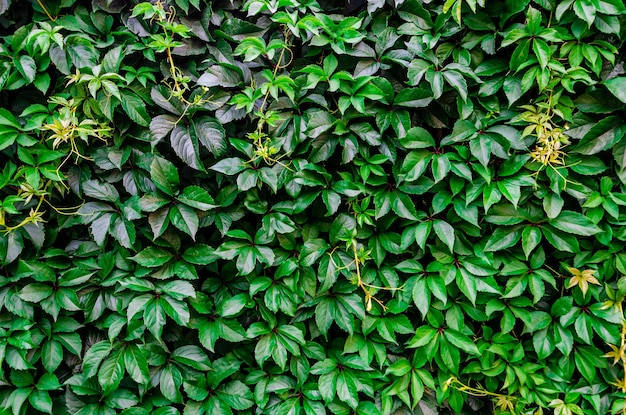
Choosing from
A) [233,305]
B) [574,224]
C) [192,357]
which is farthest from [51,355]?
[574,224]

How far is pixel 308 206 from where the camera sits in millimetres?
1677

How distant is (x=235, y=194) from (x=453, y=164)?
82 cm

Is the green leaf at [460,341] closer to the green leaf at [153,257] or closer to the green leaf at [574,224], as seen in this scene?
the green leaf at [574,224]

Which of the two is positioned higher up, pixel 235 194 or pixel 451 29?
pixel 451 29

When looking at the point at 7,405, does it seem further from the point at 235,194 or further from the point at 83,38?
the point at 83,38

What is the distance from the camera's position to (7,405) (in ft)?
5.20

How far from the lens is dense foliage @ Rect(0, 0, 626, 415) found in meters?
1.55

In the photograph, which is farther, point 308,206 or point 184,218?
point 308,206

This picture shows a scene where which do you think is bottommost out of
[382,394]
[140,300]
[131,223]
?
[382,394]

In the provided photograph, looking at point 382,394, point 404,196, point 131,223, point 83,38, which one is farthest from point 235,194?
point 382,394

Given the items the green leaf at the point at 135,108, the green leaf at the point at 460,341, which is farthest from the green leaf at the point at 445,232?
the green leaf at the point at 135,108

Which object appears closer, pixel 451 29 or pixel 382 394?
pixel 451 29

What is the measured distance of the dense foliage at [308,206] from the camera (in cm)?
155

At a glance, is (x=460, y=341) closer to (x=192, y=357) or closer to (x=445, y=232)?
(x=445, y=232)
